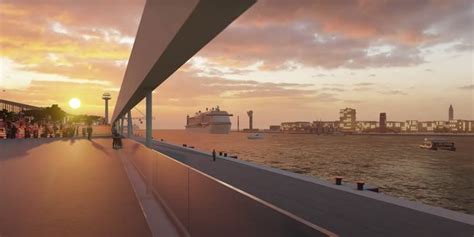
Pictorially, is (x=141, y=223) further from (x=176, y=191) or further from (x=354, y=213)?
(x=354, y=213)

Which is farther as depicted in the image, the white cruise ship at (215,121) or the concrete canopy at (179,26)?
the white cruise ship at (215,121)

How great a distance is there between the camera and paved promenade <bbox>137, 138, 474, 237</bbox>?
269 inches

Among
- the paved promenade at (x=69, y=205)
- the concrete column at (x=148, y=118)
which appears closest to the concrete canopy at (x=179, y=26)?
the paved promenade at (x=69, y=205)

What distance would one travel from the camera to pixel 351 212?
8227 mm

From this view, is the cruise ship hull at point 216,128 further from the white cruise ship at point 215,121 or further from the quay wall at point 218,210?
the quay wall at point 218,210

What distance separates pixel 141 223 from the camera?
6793 mm

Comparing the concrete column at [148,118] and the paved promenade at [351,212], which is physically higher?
the concrete column at [148,118]

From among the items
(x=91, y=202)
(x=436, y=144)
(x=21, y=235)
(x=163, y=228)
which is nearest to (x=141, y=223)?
(x=163, y=228)

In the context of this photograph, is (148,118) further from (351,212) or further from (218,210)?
(218,210)

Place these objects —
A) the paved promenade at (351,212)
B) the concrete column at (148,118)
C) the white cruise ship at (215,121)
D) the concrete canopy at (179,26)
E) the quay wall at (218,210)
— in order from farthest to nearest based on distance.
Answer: the white cruise ship at (215,121), the concrete column at (148,118), the paved promenade at (351,212), the concrete canopy at (179,26), the quay wall at (218,210)

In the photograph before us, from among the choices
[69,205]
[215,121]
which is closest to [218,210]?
[69,205]

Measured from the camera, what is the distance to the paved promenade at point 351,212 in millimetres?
6820

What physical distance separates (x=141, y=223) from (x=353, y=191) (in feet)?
19.4

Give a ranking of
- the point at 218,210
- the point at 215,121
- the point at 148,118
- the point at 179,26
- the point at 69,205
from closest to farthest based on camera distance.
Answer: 1. the point at 218,210
2. the point at 179,26
3. the point at 69,205
4. the point at 148,118
5. the point at 215,121
